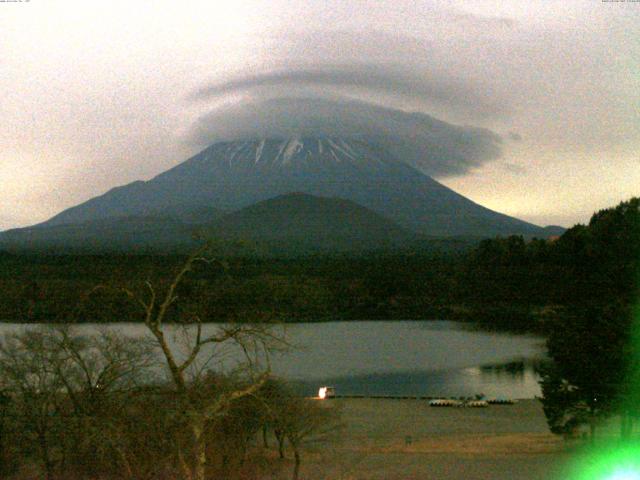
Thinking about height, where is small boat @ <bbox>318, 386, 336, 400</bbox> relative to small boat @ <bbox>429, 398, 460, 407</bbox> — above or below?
above

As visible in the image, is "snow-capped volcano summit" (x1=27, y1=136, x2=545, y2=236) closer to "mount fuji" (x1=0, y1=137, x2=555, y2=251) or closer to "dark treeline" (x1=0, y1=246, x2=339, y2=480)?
"mount fuji" (x1=0, y1=137, x2=555, y2=251)

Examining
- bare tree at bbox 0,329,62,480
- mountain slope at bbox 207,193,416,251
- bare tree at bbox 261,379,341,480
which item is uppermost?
mountain slope at bbox 207,193,416,251

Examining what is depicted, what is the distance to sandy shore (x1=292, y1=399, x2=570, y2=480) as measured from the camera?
50.3 feet

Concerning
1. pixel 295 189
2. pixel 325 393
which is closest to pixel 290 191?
pixel 295 189

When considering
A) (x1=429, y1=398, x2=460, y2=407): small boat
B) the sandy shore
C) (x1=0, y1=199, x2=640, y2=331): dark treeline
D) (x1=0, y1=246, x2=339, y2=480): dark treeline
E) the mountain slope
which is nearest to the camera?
(x1=0, y1=246, x2=339, y2=480): dark treeline

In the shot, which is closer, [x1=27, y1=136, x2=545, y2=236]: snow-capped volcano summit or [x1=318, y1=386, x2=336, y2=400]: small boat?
[x1=318, y1=386, x2=336, y2=400]: small boat

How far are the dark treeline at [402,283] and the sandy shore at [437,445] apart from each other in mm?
22048

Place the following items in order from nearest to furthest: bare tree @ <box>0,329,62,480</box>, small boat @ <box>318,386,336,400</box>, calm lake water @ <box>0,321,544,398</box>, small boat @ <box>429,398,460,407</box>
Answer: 1. bare tree @ <box>0,329,62,480</box>
2. small boat @ <box>429,398,460,407</box>
3. small boat @ <box>318,386,336,400</box>
4. calm lake water @ <box>0,321,544,398</box>

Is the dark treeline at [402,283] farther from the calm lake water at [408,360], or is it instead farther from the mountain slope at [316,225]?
the mountain slope at [316,225]

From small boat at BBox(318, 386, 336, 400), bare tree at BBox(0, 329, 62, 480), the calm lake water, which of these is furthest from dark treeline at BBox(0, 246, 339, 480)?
small boat at BBox(318, 386, 336, 400)

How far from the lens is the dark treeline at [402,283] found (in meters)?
Answer: 51.5

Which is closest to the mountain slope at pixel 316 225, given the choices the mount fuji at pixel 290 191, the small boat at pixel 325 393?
the mount fuji at pixel 290 191

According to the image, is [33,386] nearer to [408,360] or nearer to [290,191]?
[408,360]

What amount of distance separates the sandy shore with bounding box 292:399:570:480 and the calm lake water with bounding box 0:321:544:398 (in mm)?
3838
